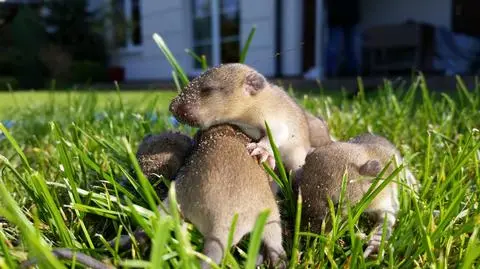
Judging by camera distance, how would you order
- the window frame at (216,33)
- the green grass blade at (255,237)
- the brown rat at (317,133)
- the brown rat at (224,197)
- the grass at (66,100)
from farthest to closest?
the window frame at (216,33) < the grass at (66,100) < the brown rat at (317,133) < the brown rat at (224,197) < the green grass blade at (255,237)

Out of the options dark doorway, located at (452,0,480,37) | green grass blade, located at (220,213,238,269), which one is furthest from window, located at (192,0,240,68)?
green grass blade, located at (220,213,238,269)

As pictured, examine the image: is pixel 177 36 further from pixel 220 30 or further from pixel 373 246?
pixel 373 246

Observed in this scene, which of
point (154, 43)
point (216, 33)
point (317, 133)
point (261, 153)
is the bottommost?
point (154, 43)

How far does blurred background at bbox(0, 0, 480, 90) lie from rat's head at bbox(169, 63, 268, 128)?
7.22 metres

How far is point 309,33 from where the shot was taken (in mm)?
12656

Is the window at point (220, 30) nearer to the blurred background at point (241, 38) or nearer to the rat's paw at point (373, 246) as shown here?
the blurred background at point (241, 38)

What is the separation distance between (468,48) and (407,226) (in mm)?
11852

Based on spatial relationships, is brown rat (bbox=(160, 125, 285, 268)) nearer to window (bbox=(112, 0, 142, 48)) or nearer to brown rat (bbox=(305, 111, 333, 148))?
brown rat (bbox=(305, 111, 333, 148))

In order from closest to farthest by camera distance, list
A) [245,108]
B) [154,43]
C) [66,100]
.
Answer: [245,108] < [66,100] < [154,43]

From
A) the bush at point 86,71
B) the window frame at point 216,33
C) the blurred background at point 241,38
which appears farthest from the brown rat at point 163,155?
the bush at point 86,71

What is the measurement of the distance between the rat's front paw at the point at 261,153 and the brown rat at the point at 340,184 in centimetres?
11

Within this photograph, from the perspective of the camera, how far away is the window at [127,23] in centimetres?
1856

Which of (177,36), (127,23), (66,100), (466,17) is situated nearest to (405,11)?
(466,17)

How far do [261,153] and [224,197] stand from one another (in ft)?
0.90
